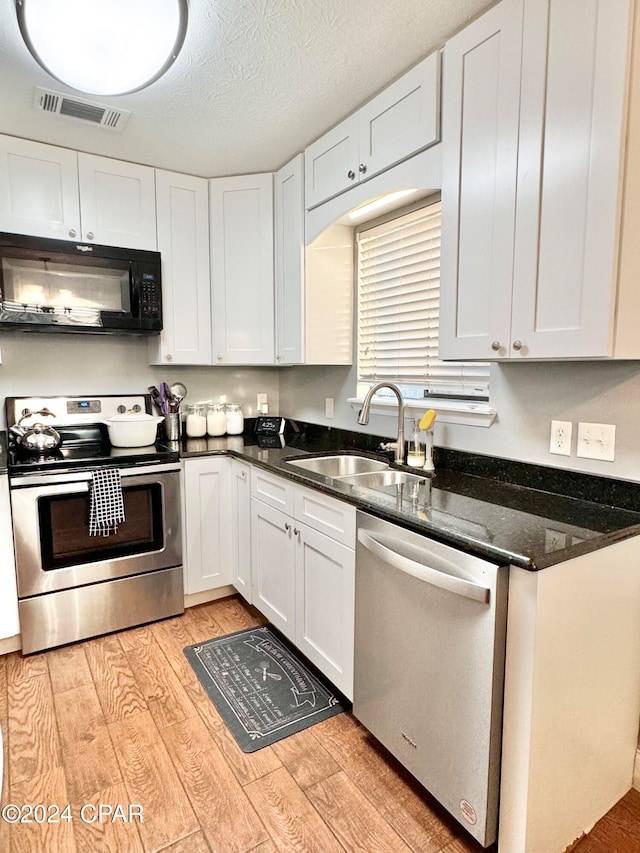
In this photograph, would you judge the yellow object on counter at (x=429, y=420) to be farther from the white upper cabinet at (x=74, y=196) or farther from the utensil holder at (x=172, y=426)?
the white upper cabinet at (x=74, y=196)

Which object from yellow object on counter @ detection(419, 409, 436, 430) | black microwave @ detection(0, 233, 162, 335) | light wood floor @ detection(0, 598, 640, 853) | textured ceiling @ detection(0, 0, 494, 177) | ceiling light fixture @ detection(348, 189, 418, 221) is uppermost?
textured ceiling @ detection(0, 0, 494, 177)

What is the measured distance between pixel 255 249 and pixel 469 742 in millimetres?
2544

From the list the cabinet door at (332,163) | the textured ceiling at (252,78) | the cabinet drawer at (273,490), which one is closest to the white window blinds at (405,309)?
the cabinet door at (332,163)

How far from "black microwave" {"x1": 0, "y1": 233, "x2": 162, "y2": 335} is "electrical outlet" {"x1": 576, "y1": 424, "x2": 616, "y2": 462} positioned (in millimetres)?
2160

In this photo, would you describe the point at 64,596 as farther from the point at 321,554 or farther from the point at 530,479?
the point at 530,479

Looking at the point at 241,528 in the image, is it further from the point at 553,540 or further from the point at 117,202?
the point at 117,202

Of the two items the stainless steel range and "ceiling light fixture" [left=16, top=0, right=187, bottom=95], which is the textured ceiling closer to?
"ceiling light fixture" [left=16, top=0, right=187, bottom=95]

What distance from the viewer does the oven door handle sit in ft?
7.07

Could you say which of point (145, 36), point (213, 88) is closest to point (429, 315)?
point (213, 88)

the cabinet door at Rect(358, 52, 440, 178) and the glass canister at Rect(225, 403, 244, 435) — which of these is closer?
the cabinet door at Rect(358, 52, 440, 178)

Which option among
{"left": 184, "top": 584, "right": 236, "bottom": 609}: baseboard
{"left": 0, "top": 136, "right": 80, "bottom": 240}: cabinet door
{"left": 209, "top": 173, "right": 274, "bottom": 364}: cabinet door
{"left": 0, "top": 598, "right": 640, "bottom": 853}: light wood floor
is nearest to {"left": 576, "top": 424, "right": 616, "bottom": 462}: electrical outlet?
{"left": 0, "top": 598, "right": 640, "bottom": 853}: light wood floor

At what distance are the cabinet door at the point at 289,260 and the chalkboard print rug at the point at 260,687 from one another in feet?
4.81

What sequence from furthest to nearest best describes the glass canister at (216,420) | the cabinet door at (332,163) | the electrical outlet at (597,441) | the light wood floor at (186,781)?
the glass canister at (216,420) < the cabinet door at (332,163) < the electrical outlet at (597,441) < the light wood floor at (186,781)

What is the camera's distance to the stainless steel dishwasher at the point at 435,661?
1216 millimetres
